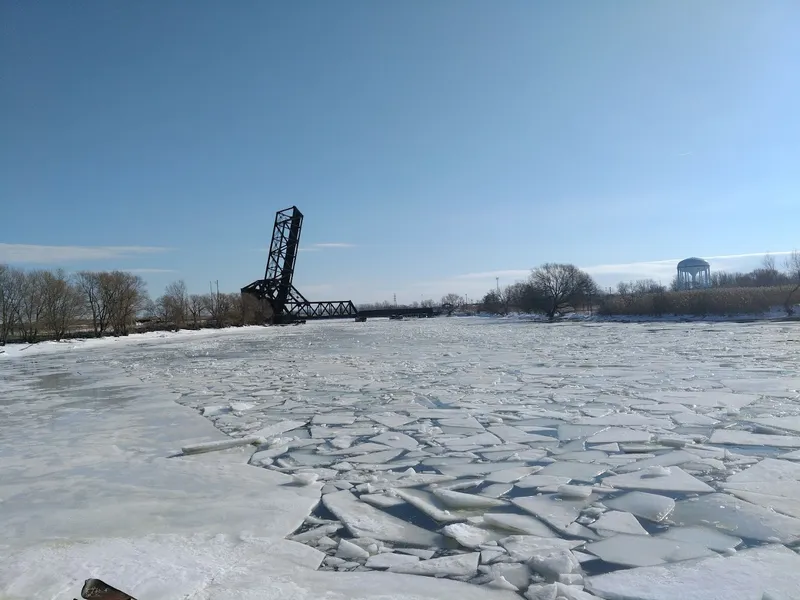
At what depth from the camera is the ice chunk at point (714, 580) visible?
2.37 meters

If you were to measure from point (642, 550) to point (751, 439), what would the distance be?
2828 millimetres

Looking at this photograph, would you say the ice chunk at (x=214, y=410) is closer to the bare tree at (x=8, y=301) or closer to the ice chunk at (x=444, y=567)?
the ice chunk at (x=444, y=567)

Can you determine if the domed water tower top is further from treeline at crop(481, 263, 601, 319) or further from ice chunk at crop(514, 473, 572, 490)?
ice chunk at crop(514, 473, 572, 490)

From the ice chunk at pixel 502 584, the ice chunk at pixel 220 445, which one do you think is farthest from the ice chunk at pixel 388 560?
the ice chunk at pixel 220 445

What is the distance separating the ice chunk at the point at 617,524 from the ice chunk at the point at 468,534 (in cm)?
63

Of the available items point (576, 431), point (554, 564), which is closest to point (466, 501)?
point (554, 564)

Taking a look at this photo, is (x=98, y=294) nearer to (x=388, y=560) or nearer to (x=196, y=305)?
(x=196, y=305)

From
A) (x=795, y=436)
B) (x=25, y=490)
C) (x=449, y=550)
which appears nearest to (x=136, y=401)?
(x=25, y=490)

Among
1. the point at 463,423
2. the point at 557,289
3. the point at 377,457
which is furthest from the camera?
the point at 557,289

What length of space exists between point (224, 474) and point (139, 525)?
1.11m

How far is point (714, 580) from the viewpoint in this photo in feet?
8.19

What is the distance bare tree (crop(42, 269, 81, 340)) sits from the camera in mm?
29984

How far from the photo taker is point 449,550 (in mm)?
2957

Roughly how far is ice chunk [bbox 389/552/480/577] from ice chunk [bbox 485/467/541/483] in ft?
4.32
